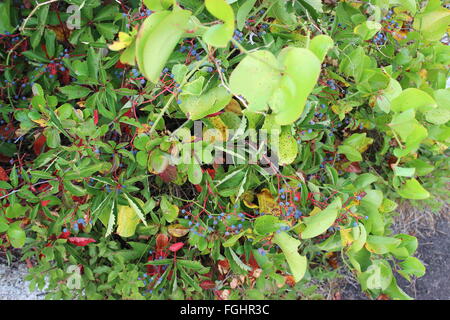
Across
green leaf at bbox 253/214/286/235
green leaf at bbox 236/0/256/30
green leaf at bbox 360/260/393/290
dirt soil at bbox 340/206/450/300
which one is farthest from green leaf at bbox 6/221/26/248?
dirt soil at bbox 340/206/450/300

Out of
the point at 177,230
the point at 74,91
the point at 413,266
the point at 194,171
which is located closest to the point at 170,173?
the point at 194,171

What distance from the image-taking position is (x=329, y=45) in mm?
554

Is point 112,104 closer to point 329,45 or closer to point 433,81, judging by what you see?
point 329,45

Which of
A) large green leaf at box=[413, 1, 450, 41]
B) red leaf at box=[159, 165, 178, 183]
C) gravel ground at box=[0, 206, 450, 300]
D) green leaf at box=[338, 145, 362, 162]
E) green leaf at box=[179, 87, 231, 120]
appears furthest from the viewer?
gravel ground at box=[0, 206, 450, 300]

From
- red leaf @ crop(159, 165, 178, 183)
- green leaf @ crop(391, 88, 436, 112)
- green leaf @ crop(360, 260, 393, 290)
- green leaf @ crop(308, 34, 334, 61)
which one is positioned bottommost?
green leaf @ crop(360, 260, 393, 290)

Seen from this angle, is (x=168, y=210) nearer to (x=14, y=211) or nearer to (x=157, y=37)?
(x=14, y=211)

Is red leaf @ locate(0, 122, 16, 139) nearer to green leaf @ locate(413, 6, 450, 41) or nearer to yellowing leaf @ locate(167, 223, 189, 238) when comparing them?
yellowing leaf @ locate(167, 223, 189, 238)

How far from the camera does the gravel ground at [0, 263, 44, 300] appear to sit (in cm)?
132

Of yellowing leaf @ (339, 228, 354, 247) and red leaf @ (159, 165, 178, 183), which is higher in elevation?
red leaf @ (159, 165, 178, 183)

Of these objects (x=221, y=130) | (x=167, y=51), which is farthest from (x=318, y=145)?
(x=167, y=51)

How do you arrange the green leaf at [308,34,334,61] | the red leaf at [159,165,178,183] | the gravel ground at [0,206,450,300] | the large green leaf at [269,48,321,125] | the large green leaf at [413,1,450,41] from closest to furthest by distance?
1. the large green leaf at [269,48,321,125]
2. the green leaf at [308,34,334,61]
3. the red leaf at [159,165,178,183]
4. the large green leaf at [413,1,450,41]
5. the gravel ground at [0,206,450,300]

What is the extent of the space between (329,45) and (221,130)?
359mm

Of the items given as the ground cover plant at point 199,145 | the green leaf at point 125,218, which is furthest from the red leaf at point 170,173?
the green leaf at point 125,218

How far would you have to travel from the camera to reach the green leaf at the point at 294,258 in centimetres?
75
